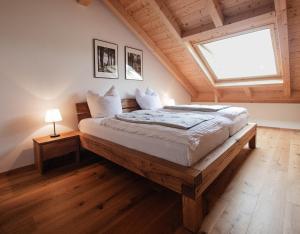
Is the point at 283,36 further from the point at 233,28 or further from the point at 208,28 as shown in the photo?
the point at 208,28

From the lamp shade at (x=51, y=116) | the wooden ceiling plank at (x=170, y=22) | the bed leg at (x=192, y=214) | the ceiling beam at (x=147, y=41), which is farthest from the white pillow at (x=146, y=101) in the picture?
the bed leg at (x=192, y=214)

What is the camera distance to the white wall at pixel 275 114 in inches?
169

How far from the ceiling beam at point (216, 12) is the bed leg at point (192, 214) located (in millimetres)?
2746

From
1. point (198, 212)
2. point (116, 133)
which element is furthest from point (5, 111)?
point (198, 212)

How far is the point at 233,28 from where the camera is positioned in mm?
3109

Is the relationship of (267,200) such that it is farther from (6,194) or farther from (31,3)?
(31,3)

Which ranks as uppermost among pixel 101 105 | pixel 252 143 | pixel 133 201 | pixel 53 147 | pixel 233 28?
pixel 233 28

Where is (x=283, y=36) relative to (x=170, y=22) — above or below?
below

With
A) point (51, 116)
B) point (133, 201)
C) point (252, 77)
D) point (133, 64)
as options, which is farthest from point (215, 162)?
point (252, 77)

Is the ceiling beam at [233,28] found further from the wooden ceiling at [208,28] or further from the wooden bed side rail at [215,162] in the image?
the wooden bed side rail at [215,162]

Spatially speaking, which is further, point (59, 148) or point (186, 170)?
point (59, 148)

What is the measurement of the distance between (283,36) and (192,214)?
309 cm

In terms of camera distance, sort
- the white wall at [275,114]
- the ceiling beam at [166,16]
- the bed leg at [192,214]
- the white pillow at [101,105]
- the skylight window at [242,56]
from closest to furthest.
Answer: the bed leg at [192,214]
the white pillow at [101,105]
the ceiling beam at [166,16]
the skylight window at [242,56]
the white wall at [275,114]

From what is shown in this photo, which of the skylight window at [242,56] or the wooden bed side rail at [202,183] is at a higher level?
the skylight window at [242,56]
